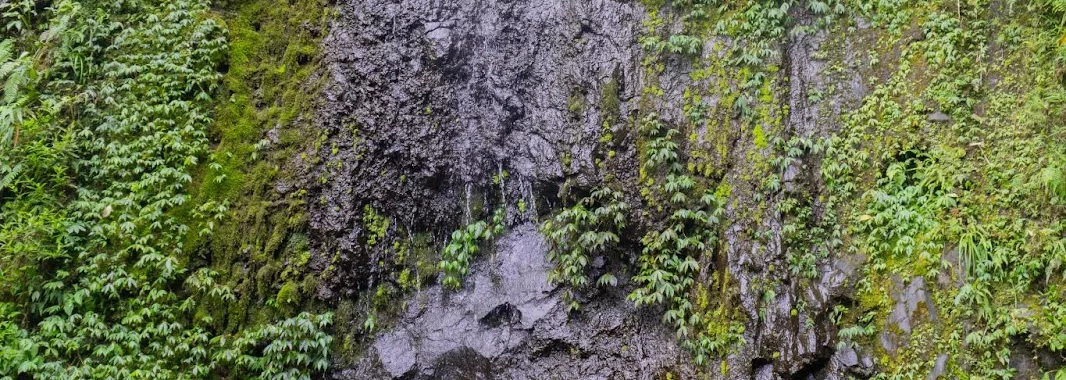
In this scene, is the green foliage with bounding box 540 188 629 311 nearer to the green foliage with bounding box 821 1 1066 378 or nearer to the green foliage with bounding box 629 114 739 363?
the green foliage with bounding box 629 114 739 363

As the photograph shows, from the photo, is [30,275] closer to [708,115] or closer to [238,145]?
[238,145]

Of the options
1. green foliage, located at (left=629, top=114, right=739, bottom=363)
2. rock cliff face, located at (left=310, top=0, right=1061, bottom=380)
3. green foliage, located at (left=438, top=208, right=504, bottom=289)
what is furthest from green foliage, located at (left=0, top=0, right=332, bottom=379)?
green foliage, located at (left=629, top=114, right=739, bottom=363)

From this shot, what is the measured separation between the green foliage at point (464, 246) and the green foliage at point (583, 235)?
2.55ft

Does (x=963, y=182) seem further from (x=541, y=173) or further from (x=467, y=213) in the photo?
(x=467, y=213)

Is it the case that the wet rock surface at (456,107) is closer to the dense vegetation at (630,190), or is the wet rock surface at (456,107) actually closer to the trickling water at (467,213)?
the trickling water at (467,213)

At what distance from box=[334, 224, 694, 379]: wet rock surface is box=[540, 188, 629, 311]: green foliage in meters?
0.19

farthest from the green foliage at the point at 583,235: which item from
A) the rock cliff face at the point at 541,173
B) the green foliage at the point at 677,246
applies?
the green foliage at the point at 677,246

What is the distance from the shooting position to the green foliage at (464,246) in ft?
21.2

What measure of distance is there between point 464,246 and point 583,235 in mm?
1421

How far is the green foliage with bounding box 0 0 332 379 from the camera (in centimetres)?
579

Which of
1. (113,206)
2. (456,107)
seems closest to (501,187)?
(456,107)

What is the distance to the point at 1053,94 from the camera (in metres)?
4.34

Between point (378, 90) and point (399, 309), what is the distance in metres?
2.56

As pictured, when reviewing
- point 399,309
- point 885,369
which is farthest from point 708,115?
point 399,309
